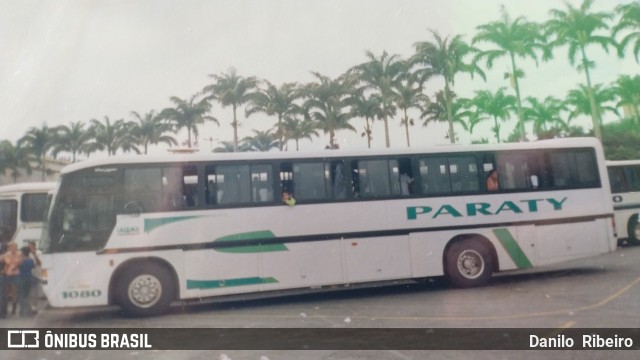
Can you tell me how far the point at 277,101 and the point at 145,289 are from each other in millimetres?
22087

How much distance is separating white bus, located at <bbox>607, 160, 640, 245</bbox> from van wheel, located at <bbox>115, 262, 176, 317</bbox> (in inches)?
565

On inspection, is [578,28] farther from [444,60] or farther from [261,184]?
[261,184]

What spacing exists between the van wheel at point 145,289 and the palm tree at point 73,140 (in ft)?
88.1

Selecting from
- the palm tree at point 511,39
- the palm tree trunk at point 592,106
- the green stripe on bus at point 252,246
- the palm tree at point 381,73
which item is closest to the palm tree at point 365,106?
the palm tree at point 381,73

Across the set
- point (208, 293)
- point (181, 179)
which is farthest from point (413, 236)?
point (181, 179)

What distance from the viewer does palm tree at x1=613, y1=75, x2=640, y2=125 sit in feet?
142

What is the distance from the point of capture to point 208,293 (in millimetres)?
8344

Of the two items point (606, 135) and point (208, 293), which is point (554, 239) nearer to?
point (208, 293)

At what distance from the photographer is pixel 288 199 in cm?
873

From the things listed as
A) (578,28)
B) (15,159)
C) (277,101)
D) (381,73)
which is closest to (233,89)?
(277,101)

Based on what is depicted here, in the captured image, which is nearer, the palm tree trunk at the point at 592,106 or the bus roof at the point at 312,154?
the bus roof at the point at 312,154

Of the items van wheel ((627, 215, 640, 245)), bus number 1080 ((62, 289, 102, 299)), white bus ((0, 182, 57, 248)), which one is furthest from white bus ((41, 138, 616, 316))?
van wheel ((627, 215, 640, 245))

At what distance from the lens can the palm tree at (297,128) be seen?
29.7m

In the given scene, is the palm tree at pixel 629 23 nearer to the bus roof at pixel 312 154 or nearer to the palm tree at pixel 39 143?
the bus roof at pixel 312 154
